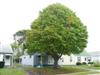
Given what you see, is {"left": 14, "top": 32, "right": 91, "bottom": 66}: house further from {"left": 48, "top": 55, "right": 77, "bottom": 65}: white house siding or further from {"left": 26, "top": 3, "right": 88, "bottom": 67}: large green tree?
{"left": 26, "top": 3, "right": 88, "bottom": 67}: large green tree

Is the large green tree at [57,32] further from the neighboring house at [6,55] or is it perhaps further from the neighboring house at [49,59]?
the neighboring house at [49,59]

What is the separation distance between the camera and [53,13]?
57219 mm

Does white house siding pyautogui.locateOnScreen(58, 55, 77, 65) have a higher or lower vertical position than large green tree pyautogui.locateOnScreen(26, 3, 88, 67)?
lower

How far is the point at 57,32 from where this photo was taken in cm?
5369

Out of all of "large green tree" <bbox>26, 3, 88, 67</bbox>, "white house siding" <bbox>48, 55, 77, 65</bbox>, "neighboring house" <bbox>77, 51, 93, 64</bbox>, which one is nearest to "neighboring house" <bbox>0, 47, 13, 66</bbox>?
"large green tree" <bbox>26, 3, 88, 67</bbox>

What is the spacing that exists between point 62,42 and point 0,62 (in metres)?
12.5

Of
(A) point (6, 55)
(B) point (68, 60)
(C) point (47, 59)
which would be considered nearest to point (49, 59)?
(C) point (47, 59)

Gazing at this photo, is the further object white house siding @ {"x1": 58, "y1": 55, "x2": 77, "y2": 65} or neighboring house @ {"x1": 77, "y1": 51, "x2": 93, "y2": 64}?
neighboring house @ {"x1": 77, "y1": 51, "x2": 93, "y2": 64}

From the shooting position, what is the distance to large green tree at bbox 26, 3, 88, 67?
53.2 m

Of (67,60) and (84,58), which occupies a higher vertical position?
(84,58)

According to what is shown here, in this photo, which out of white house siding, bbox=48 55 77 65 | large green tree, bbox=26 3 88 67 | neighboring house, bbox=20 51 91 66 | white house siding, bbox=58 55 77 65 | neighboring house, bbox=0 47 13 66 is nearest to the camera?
large green tree, bbox=26 3 88 67

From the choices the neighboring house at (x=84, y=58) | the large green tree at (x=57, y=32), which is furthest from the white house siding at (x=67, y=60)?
the large green tree at (x=57, y=32)

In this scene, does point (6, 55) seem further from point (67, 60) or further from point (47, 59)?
point (67, 60)

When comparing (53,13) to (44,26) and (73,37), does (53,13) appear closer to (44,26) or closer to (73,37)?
(44,26)
